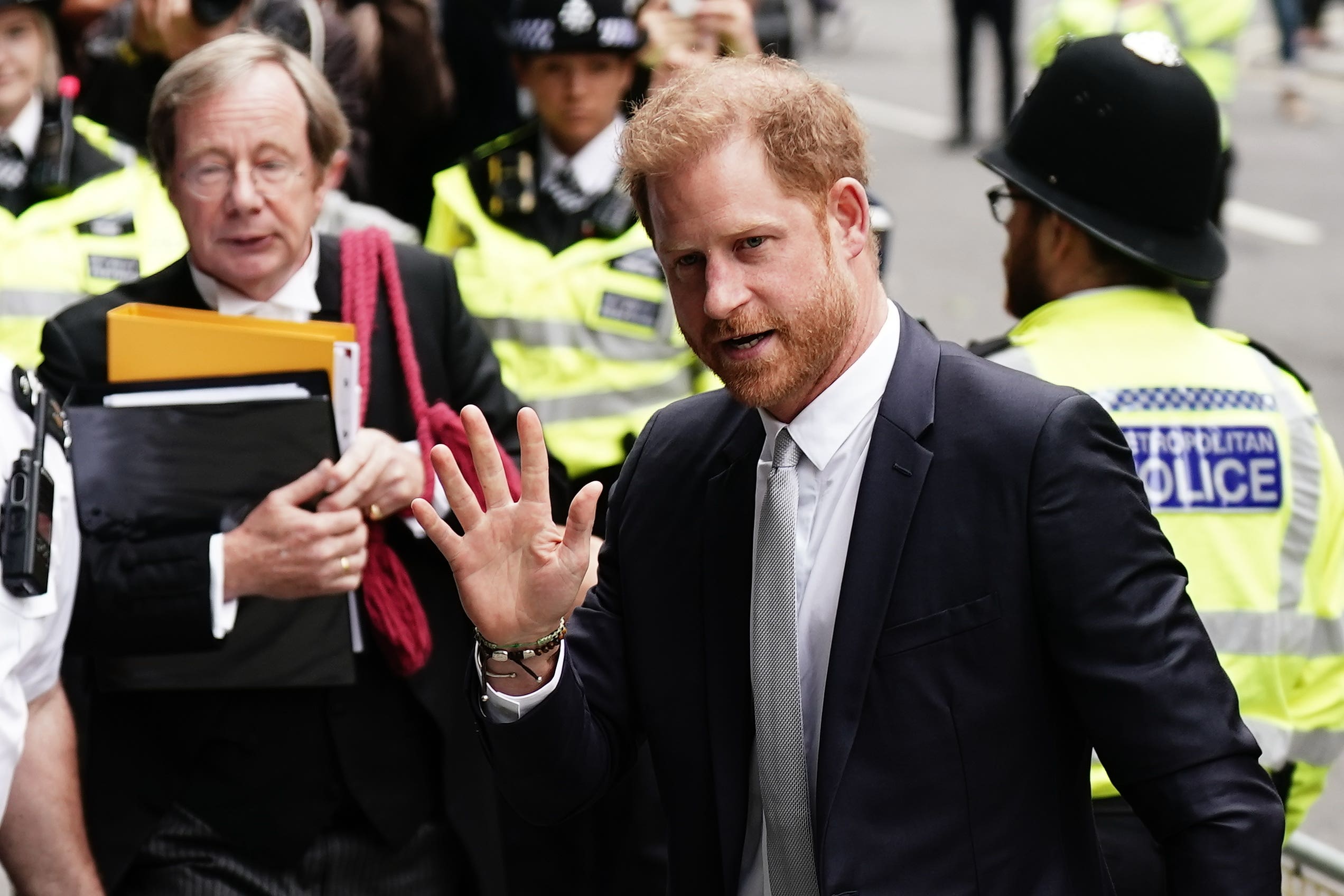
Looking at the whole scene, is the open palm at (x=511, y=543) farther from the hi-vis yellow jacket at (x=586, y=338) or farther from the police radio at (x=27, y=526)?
the hi-vis yellow jacket at (x=586, y=338)

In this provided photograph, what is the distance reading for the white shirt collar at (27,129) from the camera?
4422mm

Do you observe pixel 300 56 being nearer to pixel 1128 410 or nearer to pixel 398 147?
pixel 1128 410

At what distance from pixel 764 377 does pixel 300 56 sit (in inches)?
62.9

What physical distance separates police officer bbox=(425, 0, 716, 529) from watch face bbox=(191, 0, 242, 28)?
35.2 inches

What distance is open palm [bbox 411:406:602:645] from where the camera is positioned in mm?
2260

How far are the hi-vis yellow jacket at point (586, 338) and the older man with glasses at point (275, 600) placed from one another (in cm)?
78

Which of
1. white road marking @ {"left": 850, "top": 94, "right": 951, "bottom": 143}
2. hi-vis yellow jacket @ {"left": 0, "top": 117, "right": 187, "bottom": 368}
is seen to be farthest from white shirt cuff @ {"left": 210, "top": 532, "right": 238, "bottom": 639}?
white road marking @ {"left": 850, "top": 94, "right": 951, "bottom": 143}

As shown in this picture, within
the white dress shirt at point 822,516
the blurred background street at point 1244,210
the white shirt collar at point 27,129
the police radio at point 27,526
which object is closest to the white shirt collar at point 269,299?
the police radio at point 27,526

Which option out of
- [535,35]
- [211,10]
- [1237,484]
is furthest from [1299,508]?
[211,10]

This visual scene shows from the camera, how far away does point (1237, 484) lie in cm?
305

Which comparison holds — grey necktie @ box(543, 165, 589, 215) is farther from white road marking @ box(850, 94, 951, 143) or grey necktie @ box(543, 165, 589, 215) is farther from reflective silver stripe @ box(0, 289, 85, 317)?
white road marking @ box(850, 94, 951, 143)

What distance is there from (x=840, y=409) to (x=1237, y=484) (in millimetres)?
1079

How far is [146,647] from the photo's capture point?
119 inches

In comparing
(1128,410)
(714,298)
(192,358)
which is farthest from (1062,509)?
(192,358)
